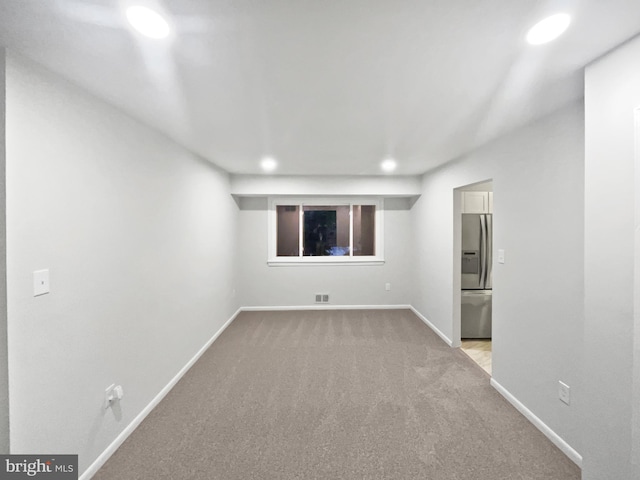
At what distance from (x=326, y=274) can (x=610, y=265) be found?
13.4 ft

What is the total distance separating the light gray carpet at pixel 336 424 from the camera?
1.72 m

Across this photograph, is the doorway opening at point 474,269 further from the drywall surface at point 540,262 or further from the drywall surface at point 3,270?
the drywall surface at point 3,270

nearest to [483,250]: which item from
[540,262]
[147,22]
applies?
[540,262]

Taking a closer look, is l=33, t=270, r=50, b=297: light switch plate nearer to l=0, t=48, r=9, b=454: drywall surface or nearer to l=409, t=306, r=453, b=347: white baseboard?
l=0, t=48, r=9, b=454: drywall surface

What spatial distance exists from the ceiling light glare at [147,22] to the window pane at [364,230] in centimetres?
438

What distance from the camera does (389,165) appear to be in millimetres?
3777

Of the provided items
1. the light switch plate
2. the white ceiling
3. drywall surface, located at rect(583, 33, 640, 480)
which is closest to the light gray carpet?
drywall surface, located at rect(583, 33, 640, 480)

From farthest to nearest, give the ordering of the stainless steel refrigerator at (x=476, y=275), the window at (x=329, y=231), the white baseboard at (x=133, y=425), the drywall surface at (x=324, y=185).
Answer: the window at (x=329, y=231) < the drywall surface at (x=324, y=185) < the stainless steel refrigerator at (x=476, y=275) < the white baseboard at (x=133, y=425)

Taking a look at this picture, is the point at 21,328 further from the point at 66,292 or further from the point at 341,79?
the point at 341,79

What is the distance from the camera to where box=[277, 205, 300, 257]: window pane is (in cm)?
527

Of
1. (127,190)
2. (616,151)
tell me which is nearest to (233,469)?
(127,190)

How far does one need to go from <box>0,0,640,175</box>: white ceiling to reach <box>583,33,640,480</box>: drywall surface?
23 cm

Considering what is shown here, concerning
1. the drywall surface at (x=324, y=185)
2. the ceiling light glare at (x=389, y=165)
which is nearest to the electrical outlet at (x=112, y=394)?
the drywall surface at (x=324, y=185)

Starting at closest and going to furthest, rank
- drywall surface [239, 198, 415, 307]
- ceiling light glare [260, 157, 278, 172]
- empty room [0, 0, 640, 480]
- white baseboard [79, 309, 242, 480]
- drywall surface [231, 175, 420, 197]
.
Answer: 1. empty room [0, 0, 640, 480]
2. white baseboard [79, 309, 242, 480]
3. ceiling light glare [260, 157, 278, 172]
4. drywall surface [231, 175, 420, 197]
5. drywall surface [239, 198, 415, 307]
